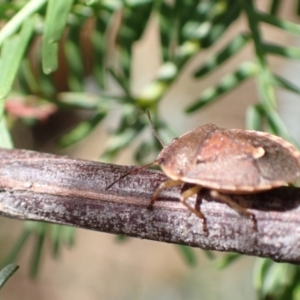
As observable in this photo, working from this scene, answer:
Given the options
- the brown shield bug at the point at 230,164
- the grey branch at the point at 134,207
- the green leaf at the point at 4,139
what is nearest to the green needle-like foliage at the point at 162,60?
the green leaf at the point at 4,139

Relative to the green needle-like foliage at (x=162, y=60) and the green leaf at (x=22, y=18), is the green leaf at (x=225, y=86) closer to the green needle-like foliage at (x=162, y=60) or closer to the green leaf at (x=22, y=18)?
the green needle-like foliage at (x=162, y=60)

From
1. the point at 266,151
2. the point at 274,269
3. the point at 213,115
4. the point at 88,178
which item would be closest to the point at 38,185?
the point at 88,178

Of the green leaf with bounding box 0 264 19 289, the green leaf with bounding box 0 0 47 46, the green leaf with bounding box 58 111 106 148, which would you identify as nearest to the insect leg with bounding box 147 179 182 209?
the green leaf with bounding box 0 264 19 289

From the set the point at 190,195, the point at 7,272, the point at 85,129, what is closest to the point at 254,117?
the point at 190,195

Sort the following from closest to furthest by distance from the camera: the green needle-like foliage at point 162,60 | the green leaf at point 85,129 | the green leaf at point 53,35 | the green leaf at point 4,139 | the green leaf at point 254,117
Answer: the green leaf at point 53,35 < the green leaf at point 4,139 < the green needle-like foliage at point 162,60 < the green leaf at point 254,117 < the green leaf at point 85,129

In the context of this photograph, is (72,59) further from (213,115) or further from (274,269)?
(213,115)

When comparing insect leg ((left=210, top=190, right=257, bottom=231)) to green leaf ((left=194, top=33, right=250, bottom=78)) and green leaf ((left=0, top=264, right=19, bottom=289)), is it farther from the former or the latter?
green leaf ((left=194, top=33, right=250, bottom=78))

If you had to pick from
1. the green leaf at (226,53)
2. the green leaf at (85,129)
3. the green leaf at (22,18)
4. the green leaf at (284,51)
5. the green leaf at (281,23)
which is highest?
the green leaf at (22,18)
